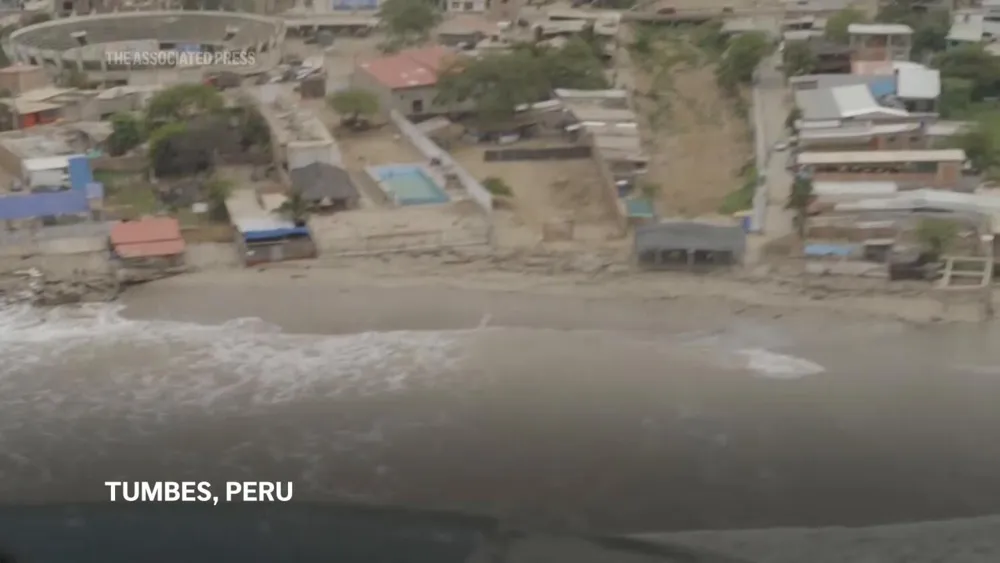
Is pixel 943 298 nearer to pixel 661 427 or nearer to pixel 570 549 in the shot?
pixel 661 427

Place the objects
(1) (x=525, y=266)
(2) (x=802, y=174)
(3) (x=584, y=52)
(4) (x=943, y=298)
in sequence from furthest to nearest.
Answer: (3) (x=584, y=52)
(2) (x=802, y=174)
(1) (x=525, y=266)
(4) (x=943, y=298)

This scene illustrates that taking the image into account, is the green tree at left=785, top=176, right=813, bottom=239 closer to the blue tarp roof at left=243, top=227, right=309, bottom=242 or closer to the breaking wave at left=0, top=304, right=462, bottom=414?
the breaking wave at left=0, top=304, right=462, bottom=414

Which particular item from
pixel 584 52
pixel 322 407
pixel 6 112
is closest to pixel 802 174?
pixel 584 52

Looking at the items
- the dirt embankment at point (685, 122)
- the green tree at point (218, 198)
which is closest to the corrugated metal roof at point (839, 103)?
the dirt embankment at point (685, 122)

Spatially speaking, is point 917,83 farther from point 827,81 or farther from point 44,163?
point 44,163

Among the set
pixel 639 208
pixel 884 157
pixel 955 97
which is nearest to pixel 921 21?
pixel 955 97

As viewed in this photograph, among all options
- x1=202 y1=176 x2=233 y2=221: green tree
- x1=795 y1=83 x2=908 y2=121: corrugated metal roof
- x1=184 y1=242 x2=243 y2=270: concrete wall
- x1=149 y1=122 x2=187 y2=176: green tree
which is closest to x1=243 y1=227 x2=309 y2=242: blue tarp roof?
x1=184 y1=242 x2=243 y2=270: concrete wall
